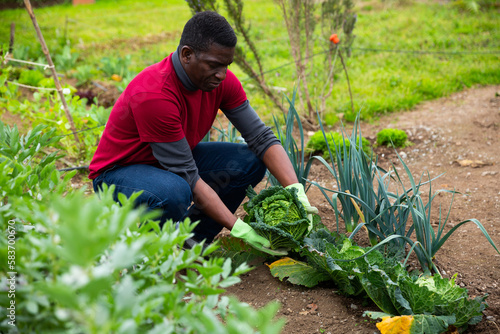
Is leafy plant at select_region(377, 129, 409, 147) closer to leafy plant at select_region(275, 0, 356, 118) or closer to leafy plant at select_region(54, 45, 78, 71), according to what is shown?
leafy plant at select_region(275, 0, 356, 118)

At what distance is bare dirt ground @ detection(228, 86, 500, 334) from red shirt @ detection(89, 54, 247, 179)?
2.72 feet

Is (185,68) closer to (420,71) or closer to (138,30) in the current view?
(420,71)

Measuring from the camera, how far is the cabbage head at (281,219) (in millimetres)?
2029

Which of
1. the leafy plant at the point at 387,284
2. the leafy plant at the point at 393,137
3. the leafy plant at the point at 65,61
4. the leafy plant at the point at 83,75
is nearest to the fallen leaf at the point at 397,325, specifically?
the leafy plant at the point at 387,284

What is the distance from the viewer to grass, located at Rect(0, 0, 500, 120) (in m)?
4.66

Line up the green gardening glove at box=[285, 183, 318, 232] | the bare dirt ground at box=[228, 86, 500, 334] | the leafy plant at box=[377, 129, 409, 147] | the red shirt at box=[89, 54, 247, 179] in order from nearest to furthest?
the bare dirt ground at box=[228, 86, 500, 334] < the red shirt at box=[89, 54, 247, 179] < the green gardening glove at box=[285, 183, 318, 232] < the leafy plant at box=[377, 129, 409, 147]

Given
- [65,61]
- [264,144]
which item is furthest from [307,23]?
[65,61]

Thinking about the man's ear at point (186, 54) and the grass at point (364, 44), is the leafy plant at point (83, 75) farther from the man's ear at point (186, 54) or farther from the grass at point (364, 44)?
the man's ear at point (186, 54)

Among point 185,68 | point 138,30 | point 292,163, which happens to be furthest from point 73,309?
point 138,30

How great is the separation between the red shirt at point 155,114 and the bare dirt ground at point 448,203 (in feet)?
2.72

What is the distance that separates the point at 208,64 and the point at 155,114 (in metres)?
0.34

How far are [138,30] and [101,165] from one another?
21.7 feet

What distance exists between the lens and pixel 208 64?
6.52 ft

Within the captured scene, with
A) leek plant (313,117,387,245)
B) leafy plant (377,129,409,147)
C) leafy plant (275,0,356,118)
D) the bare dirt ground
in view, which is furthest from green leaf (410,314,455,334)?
leafy plant (275,0,356,118)
